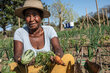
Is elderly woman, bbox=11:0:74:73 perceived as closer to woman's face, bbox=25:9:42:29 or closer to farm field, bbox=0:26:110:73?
woman's face, bbox=25:9:42:29

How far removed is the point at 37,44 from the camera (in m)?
1.77

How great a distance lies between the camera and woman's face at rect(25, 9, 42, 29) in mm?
1612

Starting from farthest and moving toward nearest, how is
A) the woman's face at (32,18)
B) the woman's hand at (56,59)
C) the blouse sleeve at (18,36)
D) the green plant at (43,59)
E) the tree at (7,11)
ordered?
the tree at (7,11), the blouse sleeve at (18,36), the woman's face at (32,18), the green plant at (43,59), the woman's hand at (56,59)

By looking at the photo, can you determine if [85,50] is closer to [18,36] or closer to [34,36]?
[34,36]

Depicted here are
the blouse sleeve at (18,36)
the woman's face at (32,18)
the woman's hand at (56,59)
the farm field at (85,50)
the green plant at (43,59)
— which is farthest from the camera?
the farm field at (85,50)

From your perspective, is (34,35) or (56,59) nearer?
(56,59)

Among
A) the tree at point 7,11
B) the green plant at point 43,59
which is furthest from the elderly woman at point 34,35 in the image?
the tree at point 7,11

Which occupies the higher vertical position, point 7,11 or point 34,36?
point 7,11

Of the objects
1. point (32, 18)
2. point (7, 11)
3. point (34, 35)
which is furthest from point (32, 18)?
point (7, 11)

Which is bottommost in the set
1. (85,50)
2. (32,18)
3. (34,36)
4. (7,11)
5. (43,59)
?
(85,50)

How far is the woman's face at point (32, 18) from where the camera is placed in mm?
1612

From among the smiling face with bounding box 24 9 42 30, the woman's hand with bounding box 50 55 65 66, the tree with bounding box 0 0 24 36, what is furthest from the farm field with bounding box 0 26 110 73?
the tree with bounding box 0 0 24 36

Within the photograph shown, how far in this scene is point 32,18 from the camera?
160 cm

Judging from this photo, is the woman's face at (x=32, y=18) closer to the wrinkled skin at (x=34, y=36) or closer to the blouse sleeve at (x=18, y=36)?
the wrinkled skin at (x=34, y=36)
